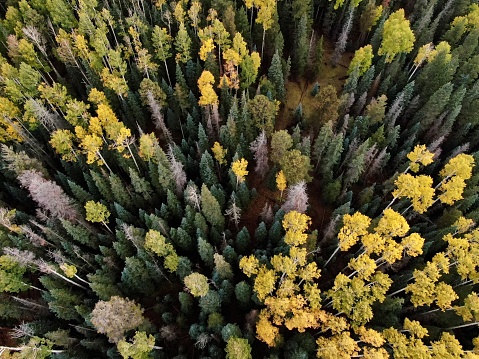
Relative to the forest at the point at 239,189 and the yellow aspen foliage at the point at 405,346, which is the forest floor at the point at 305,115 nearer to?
the forest at the point at 239,189

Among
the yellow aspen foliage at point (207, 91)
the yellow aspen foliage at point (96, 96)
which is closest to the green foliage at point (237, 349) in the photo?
the yellow aspen foliage at point (207, 91)

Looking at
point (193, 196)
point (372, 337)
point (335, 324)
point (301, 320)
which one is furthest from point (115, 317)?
point (372, 337)

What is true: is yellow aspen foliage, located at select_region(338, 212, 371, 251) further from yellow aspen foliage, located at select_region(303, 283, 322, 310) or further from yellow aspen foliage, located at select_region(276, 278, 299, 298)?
yellow aspen foliage, located at select_region(276, 278, 299, 298)

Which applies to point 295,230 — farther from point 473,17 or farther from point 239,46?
point 473,17

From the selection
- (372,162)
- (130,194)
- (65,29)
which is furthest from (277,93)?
(65,29)

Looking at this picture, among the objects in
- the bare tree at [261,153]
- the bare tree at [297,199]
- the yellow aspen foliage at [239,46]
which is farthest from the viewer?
the yellow aspen foliage at [239,46]

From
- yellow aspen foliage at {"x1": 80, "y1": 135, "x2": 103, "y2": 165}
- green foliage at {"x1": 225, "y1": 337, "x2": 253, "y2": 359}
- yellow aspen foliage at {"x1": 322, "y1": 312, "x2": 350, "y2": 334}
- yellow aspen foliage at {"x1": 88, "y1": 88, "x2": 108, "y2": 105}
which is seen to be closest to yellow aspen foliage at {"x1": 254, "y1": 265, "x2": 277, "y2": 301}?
green foliage at {"x1": 225, "y1": 337, "x2": 253, "y2": 359}
